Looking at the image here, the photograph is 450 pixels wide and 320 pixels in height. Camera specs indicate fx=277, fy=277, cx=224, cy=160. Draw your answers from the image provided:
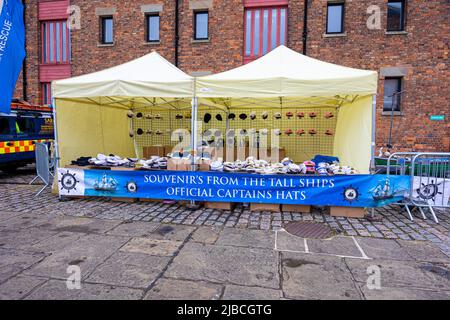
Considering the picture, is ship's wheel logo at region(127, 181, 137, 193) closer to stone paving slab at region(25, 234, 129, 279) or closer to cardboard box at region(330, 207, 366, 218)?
stone paving slab at region(25, 234, 129, 279)

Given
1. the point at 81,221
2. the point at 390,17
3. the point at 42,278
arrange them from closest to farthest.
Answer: the point at 42,278
the point at 81,221
the point at 390,17

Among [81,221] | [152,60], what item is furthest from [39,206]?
[152,60]

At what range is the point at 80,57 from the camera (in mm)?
13328

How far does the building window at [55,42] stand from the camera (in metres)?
13.8

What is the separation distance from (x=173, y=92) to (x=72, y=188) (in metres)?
3.12

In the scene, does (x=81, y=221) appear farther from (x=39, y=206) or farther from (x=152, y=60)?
(x=152, y=60)

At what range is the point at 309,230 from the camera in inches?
181

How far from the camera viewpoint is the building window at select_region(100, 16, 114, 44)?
43.8 feet

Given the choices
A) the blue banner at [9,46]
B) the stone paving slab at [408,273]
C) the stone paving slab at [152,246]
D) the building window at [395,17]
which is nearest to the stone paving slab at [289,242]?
the stone paving slab at [408,273]

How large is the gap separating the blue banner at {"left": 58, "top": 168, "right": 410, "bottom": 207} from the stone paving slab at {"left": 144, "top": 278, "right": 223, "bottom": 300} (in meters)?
2.66

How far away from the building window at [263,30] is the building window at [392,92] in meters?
4.57

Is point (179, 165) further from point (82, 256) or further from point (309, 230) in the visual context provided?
point (309, 230)

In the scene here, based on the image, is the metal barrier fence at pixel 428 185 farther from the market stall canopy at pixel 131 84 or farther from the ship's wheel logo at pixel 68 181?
the ship's wheel logo at pixel 68 181

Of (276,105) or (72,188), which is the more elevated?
(276,105)
